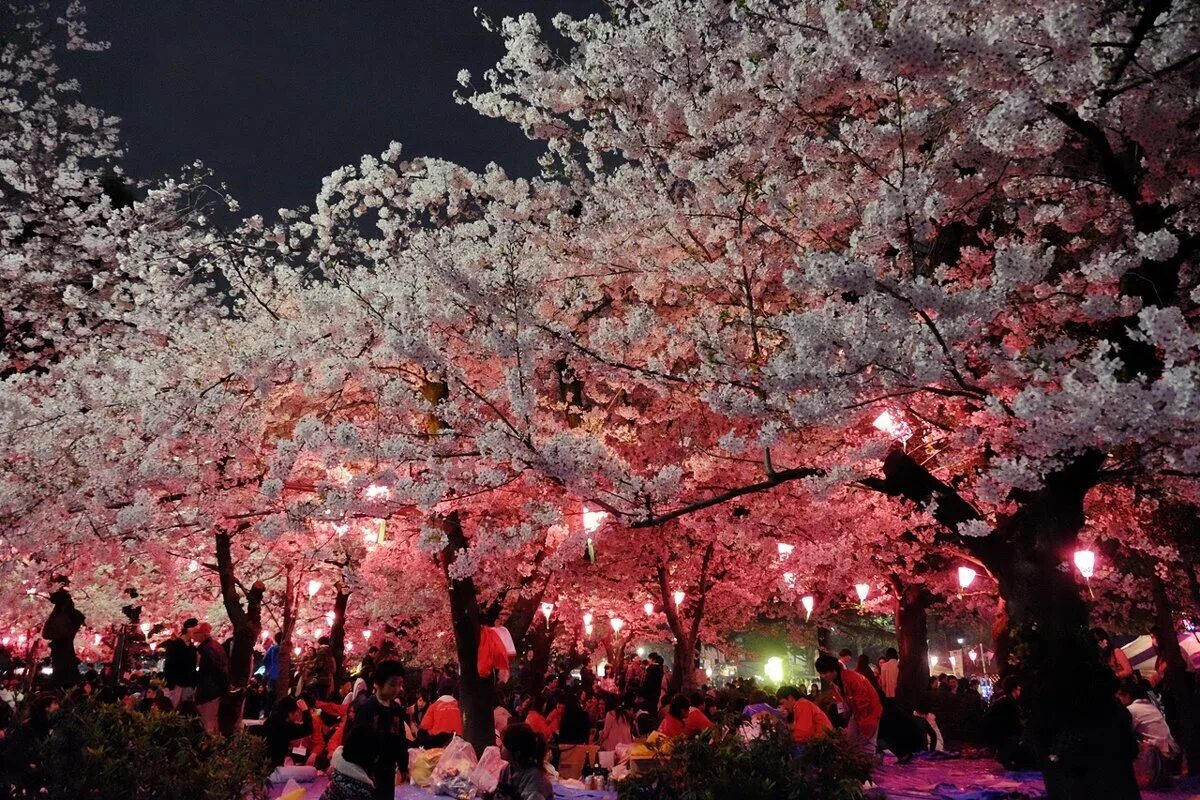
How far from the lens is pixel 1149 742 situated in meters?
10.2

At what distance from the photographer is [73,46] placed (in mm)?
17641

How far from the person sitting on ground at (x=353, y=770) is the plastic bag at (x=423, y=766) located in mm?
4871

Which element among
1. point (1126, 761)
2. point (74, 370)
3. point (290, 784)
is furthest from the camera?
point (74, 370)

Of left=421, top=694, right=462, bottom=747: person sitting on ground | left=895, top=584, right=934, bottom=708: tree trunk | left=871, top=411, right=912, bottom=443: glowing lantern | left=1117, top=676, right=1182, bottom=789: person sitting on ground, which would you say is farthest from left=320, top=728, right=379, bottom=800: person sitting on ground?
left=895, top=584, right=934, bottom=708: tree trunk

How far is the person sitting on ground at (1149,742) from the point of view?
33.3ft

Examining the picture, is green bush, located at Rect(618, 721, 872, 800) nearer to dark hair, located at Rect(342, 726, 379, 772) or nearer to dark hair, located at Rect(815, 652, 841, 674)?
dark hair, located at Rect(342, 726, 379, 772)

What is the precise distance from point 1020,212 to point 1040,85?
3565 mm

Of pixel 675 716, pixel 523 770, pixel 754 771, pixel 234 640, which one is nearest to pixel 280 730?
pixel 234 640

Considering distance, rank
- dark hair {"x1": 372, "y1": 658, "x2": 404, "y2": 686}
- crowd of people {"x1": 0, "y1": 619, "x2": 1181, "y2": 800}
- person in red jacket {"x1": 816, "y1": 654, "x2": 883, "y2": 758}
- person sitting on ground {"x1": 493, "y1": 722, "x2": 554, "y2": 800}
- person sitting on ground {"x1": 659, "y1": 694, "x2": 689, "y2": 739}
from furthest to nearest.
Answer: person in red jacket {"x1": 816, "y1": 654, "x2": 883, "y2": 758} < person sitting on ground {"x1": 659, "y1": 694, "x2": 689, "y2": 739} < person sitting on ground {"x1": 493, "y1": 722, "x2": 554, "y2": 800} < dark hair {"x1": 372, "y1": 658, "x2": 404, "y2": 686} < crowd of people {"x1": 0, "y1": 619, "x2": 1181, "y2": 800}

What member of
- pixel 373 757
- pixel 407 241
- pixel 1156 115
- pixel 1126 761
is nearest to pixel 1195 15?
pixel 1156 115

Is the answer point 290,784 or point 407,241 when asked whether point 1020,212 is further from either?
point 290,784

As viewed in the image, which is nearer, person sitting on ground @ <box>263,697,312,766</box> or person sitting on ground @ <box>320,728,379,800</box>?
person sitting on ground @ <box>320,728,379,800</box>

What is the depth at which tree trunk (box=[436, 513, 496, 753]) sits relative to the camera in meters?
12.0

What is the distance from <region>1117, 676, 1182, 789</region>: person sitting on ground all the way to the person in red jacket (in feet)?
10.4
